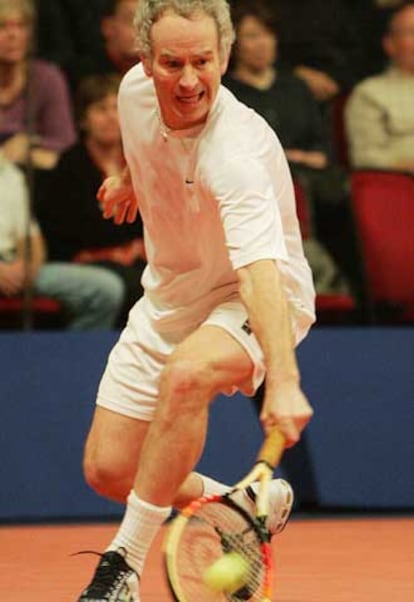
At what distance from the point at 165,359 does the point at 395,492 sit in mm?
3117

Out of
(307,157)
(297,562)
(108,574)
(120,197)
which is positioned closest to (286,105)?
(307,157)

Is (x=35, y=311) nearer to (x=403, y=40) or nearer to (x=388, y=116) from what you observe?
(x=388, y=116)

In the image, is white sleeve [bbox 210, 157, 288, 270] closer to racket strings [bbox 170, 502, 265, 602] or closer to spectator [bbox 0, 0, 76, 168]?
racket strings [bbox 170, 502, 265, 602]

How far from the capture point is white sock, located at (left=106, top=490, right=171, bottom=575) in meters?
5.12

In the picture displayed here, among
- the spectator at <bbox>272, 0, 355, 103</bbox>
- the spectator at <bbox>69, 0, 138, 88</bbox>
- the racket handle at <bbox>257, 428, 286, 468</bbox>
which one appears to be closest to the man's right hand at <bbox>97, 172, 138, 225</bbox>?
the racket handle at <bbox>257, 428, 286, 468</bbox>

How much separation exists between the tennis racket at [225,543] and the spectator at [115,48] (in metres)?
4.83

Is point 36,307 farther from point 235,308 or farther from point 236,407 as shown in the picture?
point 235,308

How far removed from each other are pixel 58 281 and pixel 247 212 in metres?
3.78

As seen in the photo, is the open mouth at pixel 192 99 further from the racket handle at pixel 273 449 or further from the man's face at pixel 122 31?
the man's face at pixel 122 31

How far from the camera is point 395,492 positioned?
8484mm

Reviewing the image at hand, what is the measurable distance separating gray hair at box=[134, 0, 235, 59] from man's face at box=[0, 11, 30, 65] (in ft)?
12.5

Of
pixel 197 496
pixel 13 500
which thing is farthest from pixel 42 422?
pixel 197 496

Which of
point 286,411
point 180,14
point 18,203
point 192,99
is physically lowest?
point 18,203

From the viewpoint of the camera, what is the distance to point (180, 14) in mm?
5094
